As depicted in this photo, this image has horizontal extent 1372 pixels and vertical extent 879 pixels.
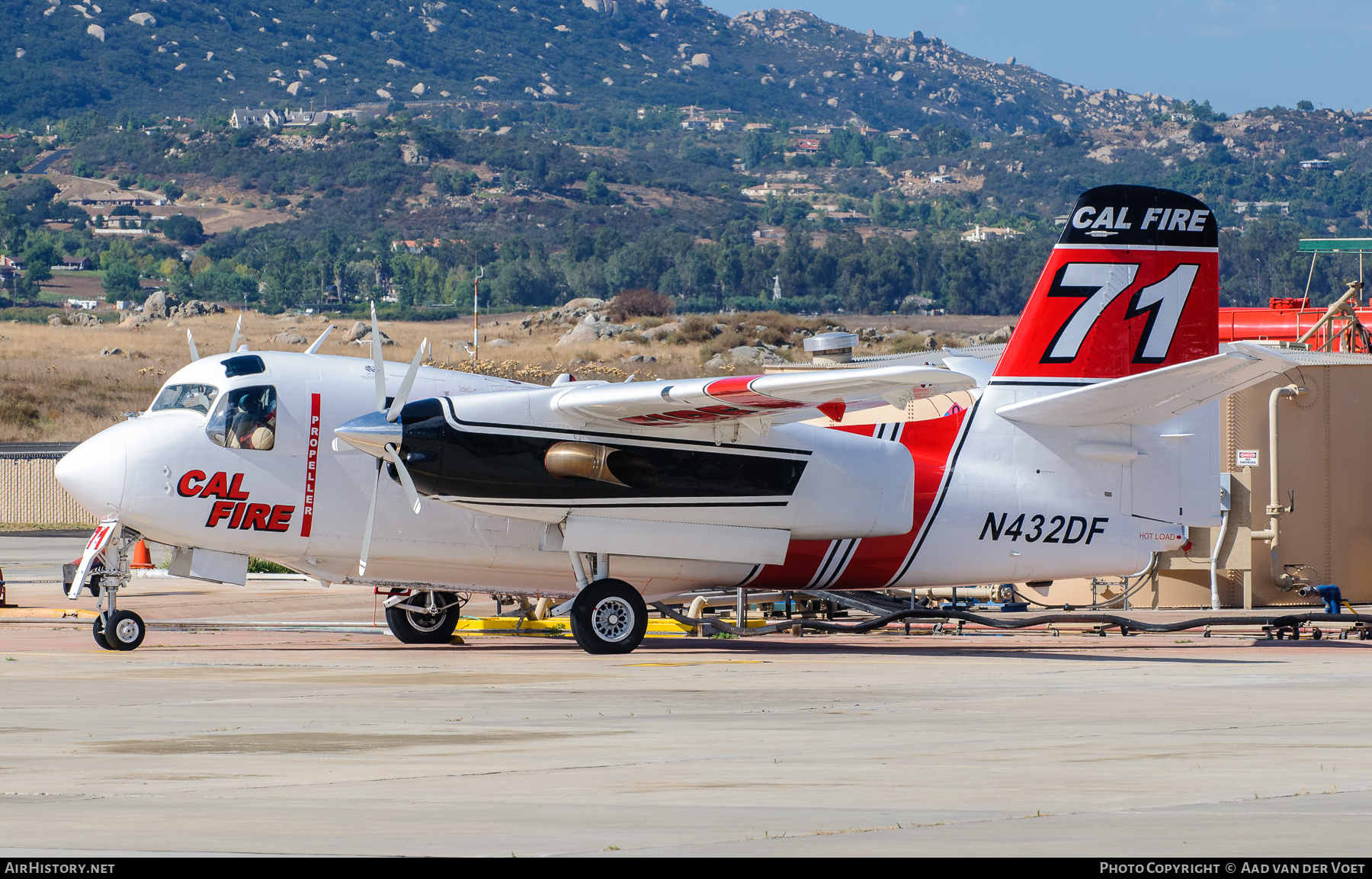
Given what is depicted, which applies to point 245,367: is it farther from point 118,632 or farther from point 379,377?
point 118,632

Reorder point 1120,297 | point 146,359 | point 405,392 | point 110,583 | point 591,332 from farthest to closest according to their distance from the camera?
point 591,332 < point 146,359 < point 1120,297 < point 110,583 < point 405,392

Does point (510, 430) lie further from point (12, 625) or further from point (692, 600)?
point (12, 625)

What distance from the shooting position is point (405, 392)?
774 inches

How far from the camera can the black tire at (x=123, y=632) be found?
19.9 meters

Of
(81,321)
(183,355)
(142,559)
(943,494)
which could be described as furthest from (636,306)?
(943,494)

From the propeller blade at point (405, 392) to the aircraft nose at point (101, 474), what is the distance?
339cm

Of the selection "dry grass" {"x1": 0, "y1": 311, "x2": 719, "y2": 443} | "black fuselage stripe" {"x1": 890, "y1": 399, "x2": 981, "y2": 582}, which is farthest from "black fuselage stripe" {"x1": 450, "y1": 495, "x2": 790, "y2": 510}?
"dry grass" {"x1": 0, "y1": 311, "x2": 719, "y2": 443}

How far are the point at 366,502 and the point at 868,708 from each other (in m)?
8.84

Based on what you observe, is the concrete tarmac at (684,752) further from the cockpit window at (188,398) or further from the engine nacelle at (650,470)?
the cockpit window at (188,398)

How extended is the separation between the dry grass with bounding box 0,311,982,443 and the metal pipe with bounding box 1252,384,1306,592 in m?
41.1

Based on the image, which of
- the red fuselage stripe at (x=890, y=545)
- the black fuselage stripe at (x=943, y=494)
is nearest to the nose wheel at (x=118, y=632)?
the red fuselage stripe at (x=890, y=545)

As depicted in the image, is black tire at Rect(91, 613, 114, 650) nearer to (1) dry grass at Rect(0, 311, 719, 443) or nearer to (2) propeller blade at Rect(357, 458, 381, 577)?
(2) propeller blade at Rect(357, 458, 381, 577)

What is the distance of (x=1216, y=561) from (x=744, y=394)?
11.2 m

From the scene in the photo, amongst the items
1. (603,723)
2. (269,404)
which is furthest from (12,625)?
(603,723)
